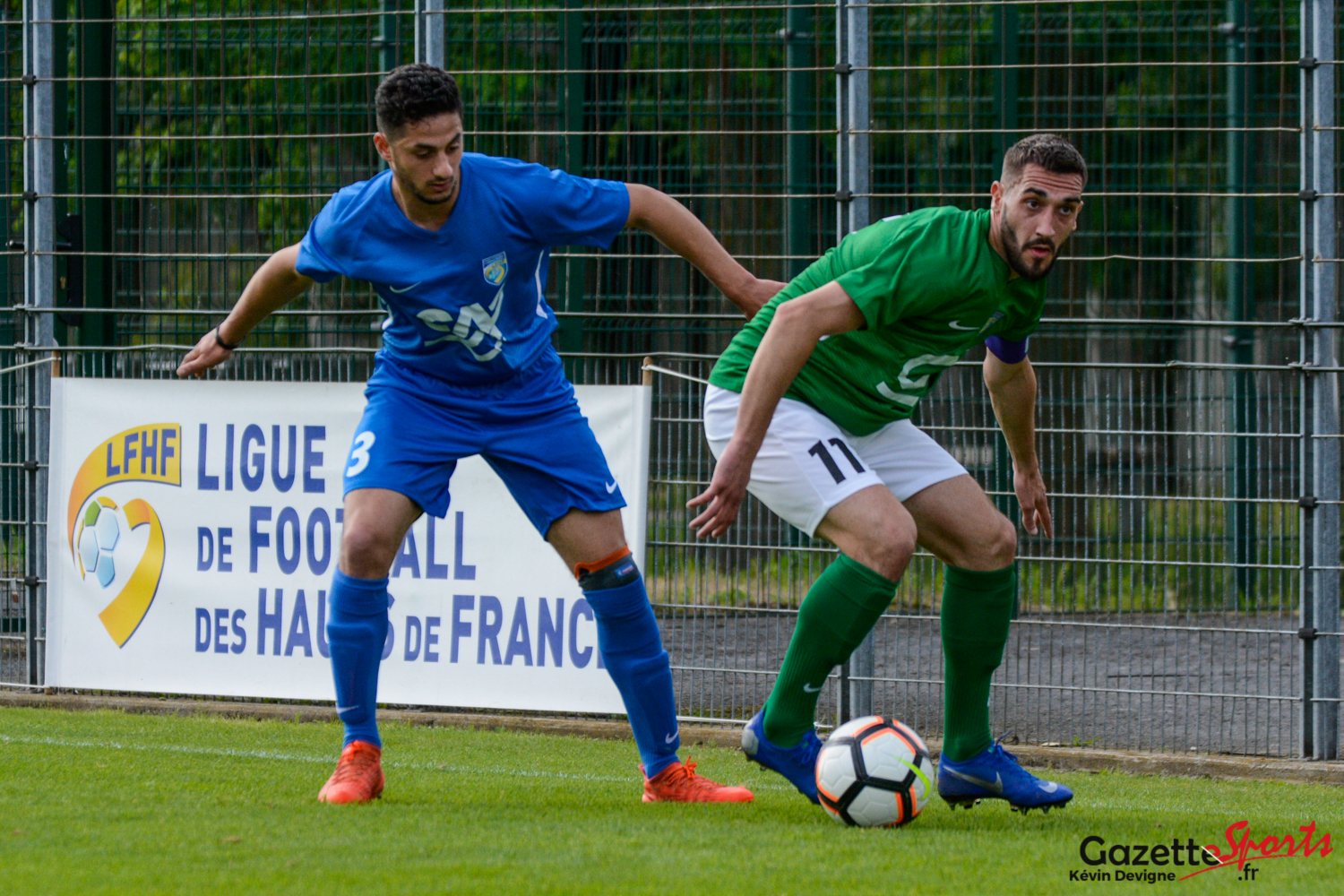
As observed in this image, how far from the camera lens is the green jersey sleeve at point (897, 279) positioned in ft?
12.9

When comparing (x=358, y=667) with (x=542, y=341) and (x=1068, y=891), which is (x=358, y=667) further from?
(x=1068, y=891)

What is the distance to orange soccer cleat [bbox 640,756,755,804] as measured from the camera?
14.2ft

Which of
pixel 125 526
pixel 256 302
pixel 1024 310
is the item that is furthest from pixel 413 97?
pixel 125 526

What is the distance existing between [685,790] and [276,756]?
1783mm

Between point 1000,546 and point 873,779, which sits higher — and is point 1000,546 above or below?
above

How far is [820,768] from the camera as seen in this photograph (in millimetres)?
3977

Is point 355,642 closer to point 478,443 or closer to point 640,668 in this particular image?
point 478,443

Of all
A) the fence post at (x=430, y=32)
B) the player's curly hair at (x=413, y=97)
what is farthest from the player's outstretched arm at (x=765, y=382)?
the fence post at (x=430, y=32)

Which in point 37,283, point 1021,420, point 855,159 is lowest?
point 1021,420

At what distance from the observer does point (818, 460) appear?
410 centimetres

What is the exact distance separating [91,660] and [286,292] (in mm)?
3083

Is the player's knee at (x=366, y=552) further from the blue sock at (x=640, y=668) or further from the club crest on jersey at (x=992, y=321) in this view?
the club crest on jersey at (x=992, y=321)

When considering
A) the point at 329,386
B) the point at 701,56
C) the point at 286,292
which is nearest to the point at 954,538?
the point at 286,292

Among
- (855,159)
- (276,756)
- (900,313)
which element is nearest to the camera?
(900,313)
